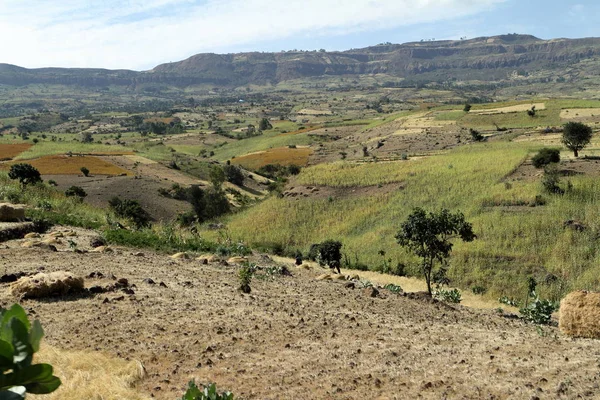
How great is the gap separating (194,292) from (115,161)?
6594 centimetres

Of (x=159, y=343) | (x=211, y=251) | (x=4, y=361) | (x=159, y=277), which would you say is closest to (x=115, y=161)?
(x=211, y=251)

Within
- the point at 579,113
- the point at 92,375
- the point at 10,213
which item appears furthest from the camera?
the point at 579,113

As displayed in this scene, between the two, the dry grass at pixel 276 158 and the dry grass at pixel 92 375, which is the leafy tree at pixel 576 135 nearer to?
the dry grass at pixel 276 158

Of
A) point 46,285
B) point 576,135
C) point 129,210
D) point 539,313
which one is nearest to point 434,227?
point 539,313

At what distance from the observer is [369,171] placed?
4928cm

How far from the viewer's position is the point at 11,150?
76.1 meters

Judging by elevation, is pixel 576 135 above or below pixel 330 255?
above

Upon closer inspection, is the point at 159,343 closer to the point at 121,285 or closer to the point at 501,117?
the point at 121,285

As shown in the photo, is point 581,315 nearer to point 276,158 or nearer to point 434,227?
point 434,227

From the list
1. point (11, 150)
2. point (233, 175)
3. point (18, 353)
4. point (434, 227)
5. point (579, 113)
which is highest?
point (18, 353)

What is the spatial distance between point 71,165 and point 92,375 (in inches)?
2552

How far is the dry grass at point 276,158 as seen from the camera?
82.8m

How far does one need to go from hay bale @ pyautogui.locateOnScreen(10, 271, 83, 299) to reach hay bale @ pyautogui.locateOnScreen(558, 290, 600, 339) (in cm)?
1101

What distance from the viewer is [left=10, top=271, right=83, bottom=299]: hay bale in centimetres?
1082
